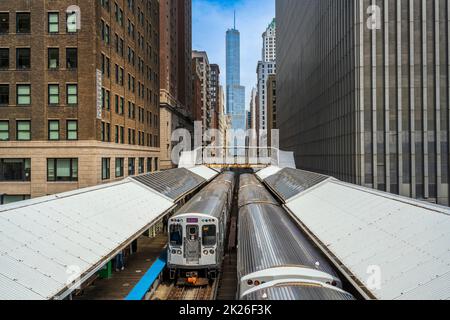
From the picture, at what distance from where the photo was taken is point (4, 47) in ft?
96.2

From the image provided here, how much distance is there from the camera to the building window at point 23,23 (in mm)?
29359

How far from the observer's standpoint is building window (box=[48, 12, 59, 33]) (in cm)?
2952

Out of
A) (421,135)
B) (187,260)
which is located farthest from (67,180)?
(421,135)

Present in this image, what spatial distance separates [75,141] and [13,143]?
513cm

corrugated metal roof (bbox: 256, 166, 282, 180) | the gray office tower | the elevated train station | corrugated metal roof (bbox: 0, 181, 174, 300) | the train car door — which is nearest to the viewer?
the elevated train station

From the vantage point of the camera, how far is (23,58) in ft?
96.5

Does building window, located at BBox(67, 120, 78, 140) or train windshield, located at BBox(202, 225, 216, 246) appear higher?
building window, located at BBox(67, 120, 78, 140)

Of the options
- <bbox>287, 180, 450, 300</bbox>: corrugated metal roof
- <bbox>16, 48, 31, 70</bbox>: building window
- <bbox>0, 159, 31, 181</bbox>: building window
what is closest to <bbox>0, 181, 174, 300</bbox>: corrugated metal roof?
<bbox>287, 180, 450, 300</bbox>: corrugated metal roof

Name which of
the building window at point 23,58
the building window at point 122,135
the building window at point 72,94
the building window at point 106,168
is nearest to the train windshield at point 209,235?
the building window at point 106,168

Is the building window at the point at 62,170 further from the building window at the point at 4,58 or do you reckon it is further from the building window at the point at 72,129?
the building window at the point at 4,58

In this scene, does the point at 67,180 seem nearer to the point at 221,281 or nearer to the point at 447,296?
the point at 221,281

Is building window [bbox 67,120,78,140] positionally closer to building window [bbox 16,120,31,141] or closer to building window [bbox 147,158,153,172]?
building window [bbox 16,120,31,141]

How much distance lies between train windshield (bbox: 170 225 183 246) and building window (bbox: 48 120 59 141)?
721 inches

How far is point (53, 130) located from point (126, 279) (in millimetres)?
17607
